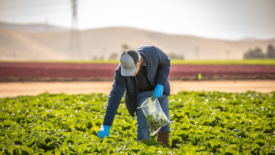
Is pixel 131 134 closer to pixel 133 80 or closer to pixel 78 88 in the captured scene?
pixel 133 80

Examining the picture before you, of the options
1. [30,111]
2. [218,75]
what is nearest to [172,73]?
[218,75]

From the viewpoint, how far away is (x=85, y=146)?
3.66 metres

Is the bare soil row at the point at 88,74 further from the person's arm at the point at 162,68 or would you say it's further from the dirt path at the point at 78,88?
the person's arm at the point at 162,68

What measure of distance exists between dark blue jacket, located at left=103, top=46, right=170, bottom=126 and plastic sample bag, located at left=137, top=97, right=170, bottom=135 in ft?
0.73

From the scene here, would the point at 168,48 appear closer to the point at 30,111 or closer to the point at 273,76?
the point at 273,76

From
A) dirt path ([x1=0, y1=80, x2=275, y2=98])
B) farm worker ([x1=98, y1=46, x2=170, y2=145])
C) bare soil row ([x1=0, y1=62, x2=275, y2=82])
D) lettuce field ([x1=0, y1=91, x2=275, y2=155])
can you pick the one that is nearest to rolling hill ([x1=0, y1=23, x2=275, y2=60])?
bare soil row ([x1=0, y1=62, x2=275, y2=82])

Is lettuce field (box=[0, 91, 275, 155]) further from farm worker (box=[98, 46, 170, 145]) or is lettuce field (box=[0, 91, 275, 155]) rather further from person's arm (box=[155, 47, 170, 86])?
person's arm (box=[155, 47, 170, 86])

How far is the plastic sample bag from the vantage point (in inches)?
143

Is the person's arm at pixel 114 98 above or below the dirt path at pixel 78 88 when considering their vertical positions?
above

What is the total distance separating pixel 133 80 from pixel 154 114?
60cm

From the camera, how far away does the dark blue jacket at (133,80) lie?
11.8 feet

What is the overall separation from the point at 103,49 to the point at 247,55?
7288 centimetres

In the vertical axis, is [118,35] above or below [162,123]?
above

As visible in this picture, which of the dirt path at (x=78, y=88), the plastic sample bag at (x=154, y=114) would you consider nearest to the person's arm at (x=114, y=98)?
the plastic sample bag at (x=154, y=114)
